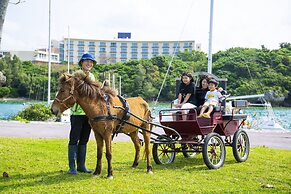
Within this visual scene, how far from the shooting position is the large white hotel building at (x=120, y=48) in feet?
479

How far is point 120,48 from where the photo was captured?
150 meters

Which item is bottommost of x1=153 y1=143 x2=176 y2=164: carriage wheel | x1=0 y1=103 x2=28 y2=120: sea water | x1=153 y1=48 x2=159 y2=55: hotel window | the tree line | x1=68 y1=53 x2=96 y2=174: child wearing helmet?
x1=0 y1=103 x2=28 y2=120: sea water

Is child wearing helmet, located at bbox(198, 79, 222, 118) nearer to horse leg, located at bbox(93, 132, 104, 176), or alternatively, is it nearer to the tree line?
horse leg, located at bbox(93, 132, 104, 176)

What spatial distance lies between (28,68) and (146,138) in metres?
75.5

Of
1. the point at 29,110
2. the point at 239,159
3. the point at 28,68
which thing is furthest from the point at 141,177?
the point at 28,68

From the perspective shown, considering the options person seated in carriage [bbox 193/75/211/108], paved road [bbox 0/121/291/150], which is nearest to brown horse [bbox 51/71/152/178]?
person seated in carriage [bbox 193/75/211/108]

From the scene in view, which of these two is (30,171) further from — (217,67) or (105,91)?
(217,67)

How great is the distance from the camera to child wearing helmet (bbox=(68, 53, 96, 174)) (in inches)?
285

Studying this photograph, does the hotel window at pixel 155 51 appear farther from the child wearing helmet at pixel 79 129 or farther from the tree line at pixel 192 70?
the child wearing helmet at pixel 79 129

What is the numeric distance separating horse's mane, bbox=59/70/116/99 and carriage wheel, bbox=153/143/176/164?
2.28 m

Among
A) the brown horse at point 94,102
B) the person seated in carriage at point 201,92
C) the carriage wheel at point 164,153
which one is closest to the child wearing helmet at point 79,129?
the brown horse at point 94,102

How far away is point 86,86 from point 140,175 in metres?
1.98

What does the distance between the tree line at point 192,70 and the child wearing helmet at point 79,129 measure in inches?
1921

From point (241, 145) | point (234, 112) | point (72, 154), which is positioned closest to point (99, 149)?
point (72, 154)
